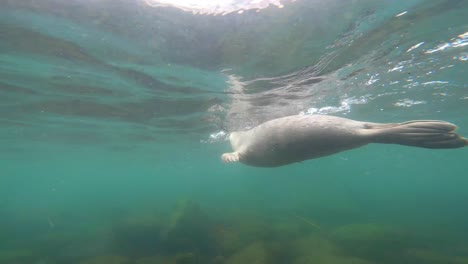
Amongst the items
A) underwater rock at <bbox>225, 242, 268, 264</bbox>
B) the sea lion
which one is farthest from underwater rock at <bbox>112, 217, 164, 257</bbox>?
the sea lion

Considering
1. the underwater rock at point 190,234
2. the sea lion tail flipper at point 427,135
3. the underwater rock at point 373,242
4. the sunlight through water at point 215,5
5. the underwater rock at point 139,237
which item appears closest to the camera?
the sea lion tail flipper at point 427,135

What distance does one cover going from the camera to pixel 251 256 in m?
8.30

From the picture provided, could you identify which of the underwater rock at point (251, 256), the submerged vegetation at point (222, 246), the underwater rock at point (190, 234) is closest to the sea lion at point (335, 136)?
the underwater rock at point (251, 256)

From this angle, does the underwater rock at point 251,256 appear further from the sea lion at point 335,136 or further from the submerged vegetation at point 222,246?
the sea lion at point 335,136

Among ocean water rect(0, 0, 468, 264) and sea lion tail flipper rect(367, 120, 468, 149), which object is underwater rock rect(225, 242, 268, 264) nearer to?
ocean water rect(0, 0, 468, 264)

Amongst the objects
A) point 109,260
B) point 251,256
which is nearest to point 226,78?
point 251,256

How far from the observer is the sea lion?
3.01m

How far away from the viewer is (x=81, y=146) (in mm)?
26188

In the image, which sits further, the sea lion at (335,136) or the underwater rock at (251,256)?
the underwater rock at (251,256)

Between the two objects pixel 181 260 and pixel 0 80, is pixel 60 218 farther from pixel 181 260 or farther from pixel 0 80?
pixel 181 260

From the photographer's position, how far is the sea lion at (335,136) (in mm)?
3014

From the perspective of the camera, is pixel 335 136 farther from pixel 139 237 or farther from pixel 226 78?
pixel 139 237

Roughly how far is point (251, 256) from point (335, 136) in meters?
5.97

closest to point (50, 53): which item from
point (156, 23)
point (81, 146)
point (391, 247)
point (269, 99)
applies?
point (156, 23)
